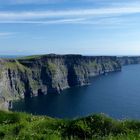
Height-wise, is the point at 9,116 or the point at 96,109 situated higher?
the point at 9,116

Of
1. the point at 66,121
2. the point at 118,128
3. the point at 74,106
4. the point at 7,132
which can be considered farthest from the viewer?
the point at 74,106

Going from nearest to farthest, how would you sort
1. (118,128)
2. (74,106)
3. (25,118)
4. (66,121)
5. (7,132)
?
(7,132) < (118,128) < (66,121) < (25,118) < (74,106)

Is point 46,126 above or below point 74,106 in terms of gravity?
above

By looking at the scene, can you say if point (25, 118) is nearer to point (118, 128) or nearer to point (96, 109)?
point (118, 128)

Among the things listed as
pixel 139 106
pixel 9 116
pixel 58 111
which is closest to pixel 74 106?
pixel 58 111

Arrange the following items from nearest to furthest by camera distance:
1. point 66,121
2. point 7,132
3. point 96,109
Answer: point 7,132 → point 66,121 → point 96,109

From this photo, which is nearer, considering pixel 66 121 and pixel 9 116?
pixel 66 121

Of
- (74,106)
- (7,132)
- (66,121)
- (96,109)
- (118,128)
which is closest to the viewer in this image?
(7,132)

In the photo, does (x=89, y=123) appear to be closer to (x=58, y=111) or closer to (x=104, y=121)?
(x=104, y=121)

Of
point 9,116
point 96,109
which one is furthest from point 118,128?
point 96,109
